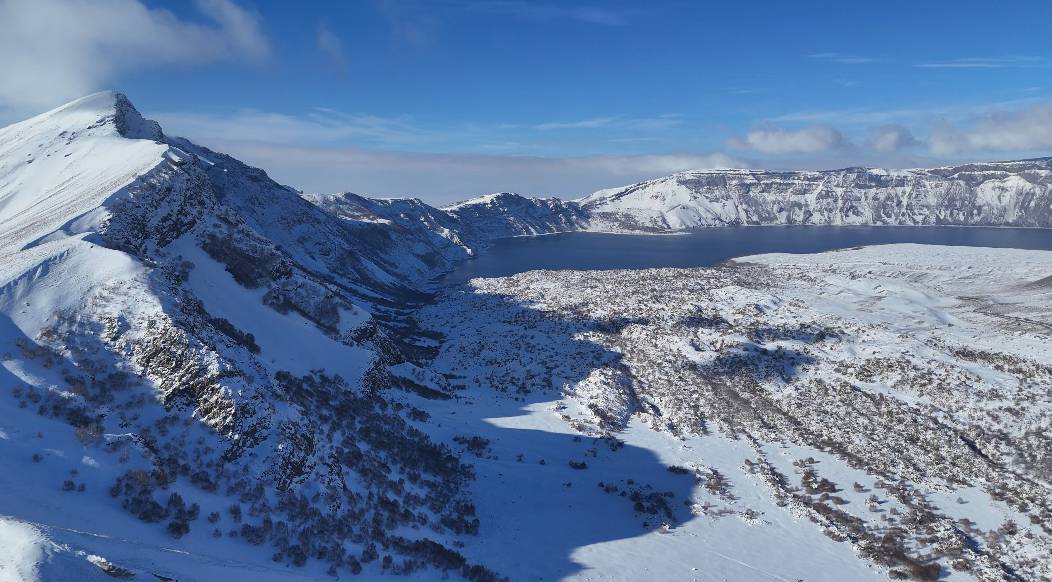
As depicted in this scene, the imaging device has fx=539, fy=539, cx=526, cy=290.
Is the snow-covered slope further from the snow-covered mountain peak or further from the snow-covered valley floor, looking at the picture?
the snow-covered valley floor

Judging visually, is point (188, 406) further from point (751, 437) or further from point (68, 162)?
point (68, 162)

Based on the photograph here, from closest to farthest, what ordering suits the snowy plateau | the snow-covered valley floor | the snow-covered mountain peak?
the snowy plateau
the snow-covered valley floor
the snow-covered mountain peak

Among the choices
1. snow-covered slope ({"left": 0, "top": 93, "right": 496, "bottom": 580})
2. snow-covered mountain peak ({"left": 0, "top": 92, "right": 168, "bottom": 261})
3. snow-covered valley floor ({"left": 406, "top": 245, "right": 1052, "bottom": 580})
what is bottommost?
snow-covered valley floor ({"left": 406, "top": 245, "right": 1052, "bottom": 580})

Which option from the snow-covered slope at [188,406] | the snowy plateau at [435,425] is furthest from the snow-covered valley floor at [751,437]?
the snow-covered slope at [188,406]

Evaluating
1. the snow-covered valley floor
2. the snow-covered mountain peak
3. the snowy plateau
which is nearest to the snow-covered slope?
the snowy plateau

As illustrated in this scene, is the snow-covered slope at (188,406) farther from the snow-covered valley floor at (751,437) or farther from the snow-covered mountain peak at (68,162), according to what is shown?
the snow-covered valley floor at (751,437)

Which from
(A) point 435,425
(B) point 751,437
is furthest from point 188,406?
(B) point 751,437
